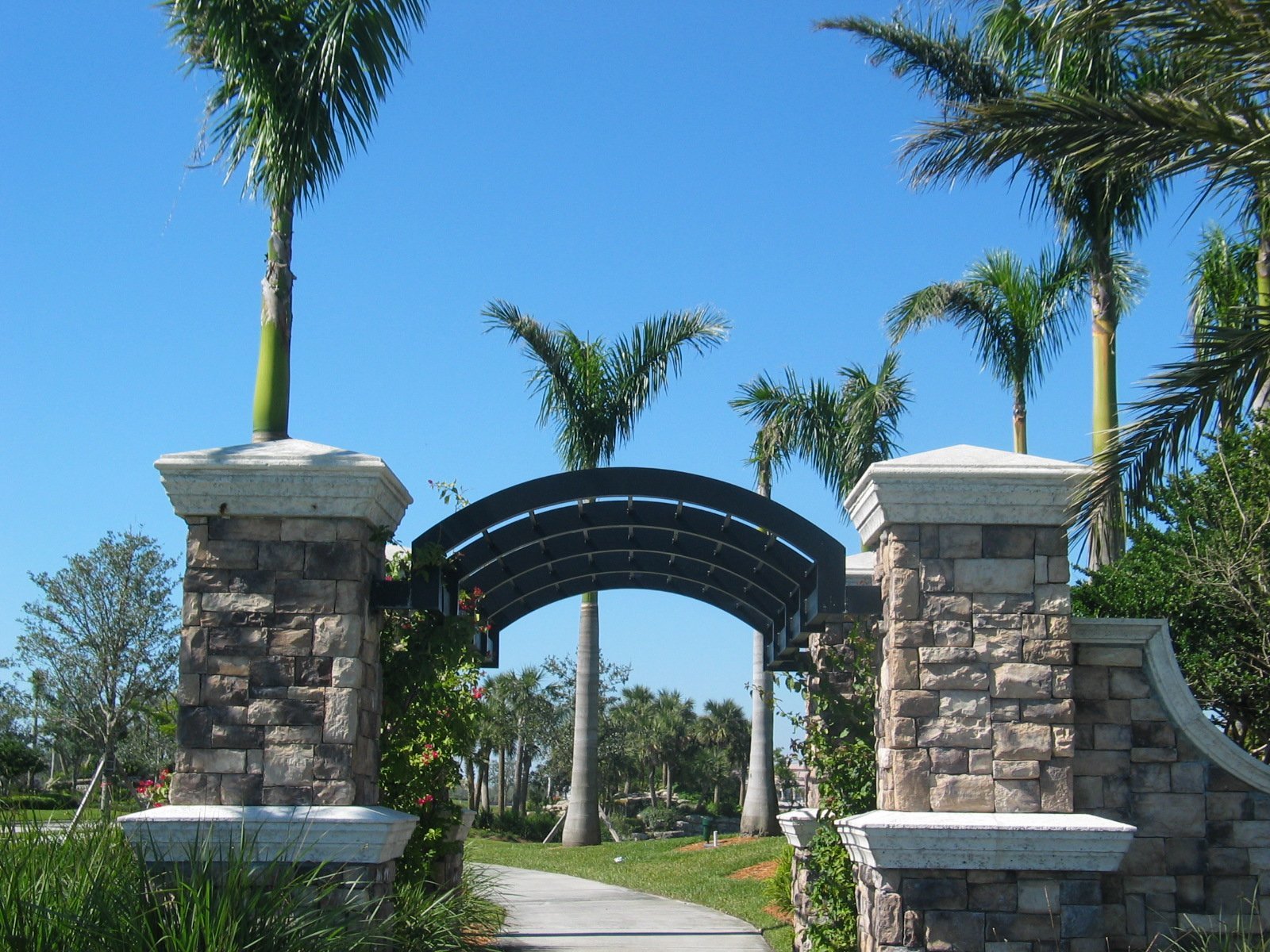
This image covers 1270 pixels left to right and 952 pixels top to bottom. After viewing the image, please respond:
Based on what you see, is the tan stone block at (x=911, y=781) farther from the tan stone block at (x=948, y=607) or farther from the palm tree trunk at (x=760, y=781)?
→ the palm tree trunk at (x=760, y=781)

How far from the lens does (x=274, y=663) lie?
7.89 metres

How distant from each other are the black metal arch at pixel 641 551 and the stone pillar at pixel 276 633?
2.13ft

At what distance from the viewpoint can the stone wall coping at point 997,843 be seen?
24.0ft

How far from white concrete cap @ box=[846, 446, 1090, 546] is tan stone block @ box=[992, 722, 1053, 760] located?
1.25 m

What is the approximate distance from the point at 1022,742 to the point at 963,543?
1251 mm

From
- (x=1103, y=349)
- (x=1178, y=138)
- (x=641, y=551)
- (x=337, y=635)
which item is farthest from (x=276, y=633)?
(x=1103, y=349)

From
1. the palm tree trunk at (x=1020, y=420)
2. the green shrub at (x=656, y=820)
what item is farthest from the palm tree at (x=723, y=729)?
the palm tree trunk at (x=1020, y=420)

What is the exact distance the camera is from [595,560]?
1126 centimetres

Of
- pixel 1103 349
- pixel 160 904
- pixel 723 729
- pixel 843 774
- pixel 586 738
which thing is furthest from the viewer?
pixel 723 729

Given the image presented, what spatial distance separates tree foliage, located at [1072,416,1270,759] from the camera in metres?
12.2

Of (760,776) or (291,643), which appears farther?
(760,776)

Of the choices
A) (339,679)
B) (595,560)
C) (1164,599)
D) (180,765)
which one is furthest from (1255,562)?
(180,765)

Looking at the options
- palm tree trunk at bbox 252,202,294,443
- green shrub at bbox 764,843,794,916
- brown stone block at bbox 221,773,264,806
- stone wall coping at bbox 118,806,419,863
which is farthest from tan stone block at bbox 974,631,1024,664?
palm tree trunk at bbox 252,202,294,443

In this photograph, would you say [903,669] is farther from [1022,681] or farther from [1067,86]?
[1067,86]
